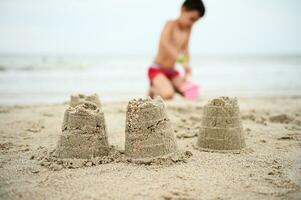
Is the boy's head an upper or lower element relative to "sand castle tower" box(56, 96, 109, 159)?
upper

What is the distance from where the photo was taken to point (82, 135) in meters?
3.42

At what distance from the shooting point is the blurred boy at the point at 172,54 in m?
7.50

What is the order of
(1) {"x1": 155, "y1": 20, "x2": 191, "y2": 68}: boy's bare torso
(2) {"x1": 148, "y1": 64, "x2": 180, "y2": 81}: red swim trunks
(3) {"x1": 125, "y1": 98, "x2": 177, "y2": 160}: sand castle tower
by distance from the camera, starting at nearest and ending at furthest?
(3) {"x1": 125, "y1": 98, "x2": 177, "y2": 160}: sand castle tower < (1) {"x1": 155, "y1": 20, "x2": 191, "y2": 68}: boy's bare torso < (2) {"x1": 148, "y1": 64, "x2": 180, "y2": 81}: red swim trunks

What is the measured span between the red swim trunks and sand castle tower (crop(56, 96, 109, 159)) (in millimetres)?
4453

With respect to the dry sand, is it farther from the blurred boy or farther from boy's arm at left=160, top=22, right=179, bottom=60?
boy's arm at left=160, top=22, right=179, bottom=60

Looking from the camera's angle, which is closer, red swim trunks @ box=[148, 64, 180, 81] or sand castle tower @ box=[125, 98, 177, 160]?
sand castle tower @ box=[125, 98, 177, 160]

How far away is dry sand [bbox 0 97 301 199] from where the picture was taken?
8.87ft

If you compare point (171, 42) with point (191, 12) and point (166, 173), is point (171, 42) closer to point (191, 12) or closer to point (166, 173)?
point (191, 12)

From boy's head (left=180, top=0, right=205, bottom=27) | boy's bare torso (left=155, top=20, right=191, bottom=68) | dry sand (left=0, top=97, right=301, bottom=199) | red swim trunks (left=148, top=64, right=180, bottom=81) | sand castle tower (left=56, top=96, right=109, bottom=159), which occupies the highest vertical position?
boy's head (left=180, top=0, right=205, bottom=27)

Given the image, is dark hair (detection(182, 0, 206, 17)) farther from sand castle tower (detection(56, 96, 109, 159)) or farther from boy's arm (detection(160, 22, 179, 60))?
sand castle tower (detection(56, 96, 109, 159))

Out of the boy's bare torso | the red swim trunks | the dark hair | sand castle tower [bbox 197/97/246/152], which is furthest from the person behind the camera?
the red swim trunks

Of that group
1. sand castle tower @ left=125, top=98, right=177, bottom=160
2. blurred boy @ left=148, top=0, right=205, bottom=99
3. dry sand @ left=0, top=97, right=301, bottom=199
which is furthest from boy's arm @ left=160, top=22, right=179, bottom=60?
sand castle tower @ left=125, top=98, right=177, bottom=160

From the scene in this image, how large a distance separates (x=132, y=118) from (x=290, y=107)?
515 centimetres

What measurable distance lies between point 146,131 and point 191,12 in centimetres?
465
